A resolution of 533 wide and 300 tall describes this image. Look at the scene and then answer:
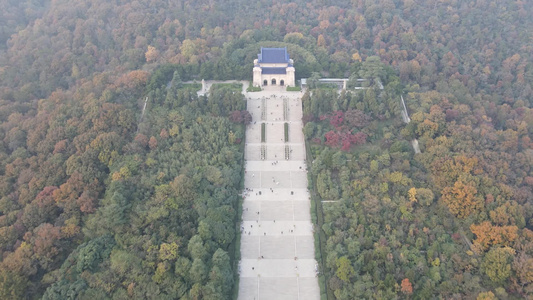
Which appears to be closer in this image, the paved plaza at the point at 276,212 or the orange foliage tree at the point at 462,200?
the paved plaza at the point at 276,212

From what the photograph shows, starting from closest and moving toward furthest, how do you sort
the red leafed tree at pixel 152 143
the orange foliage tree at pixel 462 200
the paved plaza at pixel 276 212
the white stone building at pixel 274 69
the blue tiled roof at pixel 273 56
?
the paved plaza at pixel 276 212 < the orange foliage tree at pixel 462 200 < the red leafed tree at pixel 152 143 < the white stone building at pixel 274 69 < the blue tiled roof at pixel 273 56

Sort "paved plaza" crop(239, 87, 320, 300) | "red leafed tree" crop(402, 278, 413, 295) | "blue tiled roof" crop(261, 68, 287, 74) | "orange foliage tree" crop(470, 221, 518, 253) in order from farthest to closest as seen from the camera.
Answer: "blue tiled roof" crop(261, 68, 287, 74) → "paved plaza" crop(239, 87, 320, 300) → "orange foliage tree" crop(470, 221, 518, 253) → "red leafed tree" crop(402, 278, 413, 295)

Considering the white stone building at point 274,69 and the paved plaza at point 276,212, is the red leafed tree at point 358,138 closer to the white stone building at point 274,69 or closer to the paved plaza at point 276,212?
the paved plaza at point 276,212

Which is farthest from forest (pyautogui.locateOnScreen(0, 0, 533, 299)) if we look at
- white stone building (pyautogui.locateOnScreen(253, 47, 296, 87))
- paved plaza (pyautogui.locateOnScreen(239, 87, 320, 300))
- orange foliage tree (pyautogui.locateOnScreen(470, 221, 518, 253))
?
white stone building (pyautogui.locateOnScreen(253, 47, 296, 87))

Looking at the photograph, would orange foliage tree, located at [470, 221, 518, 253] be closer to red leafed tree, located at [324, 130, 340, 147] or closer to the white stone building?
red leafed tree, located at [324, 130, 340, 147]

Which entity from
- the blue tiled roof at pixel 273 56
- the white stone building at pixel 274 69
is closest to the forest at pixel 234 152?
the white stone building at pixel 274 69

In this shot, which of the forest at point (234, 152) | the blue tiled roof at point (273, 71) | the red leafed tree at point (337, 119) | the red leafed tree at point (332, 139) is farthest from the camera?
Answer: the blue tiled roof at point (273, 71)

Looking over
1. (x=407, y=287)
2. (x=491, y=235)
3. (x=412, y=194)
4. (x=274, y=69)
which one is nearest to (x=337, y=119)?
(x=412, y=194)

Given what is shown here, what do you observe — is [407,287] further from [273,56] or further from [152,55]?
[152,55]
